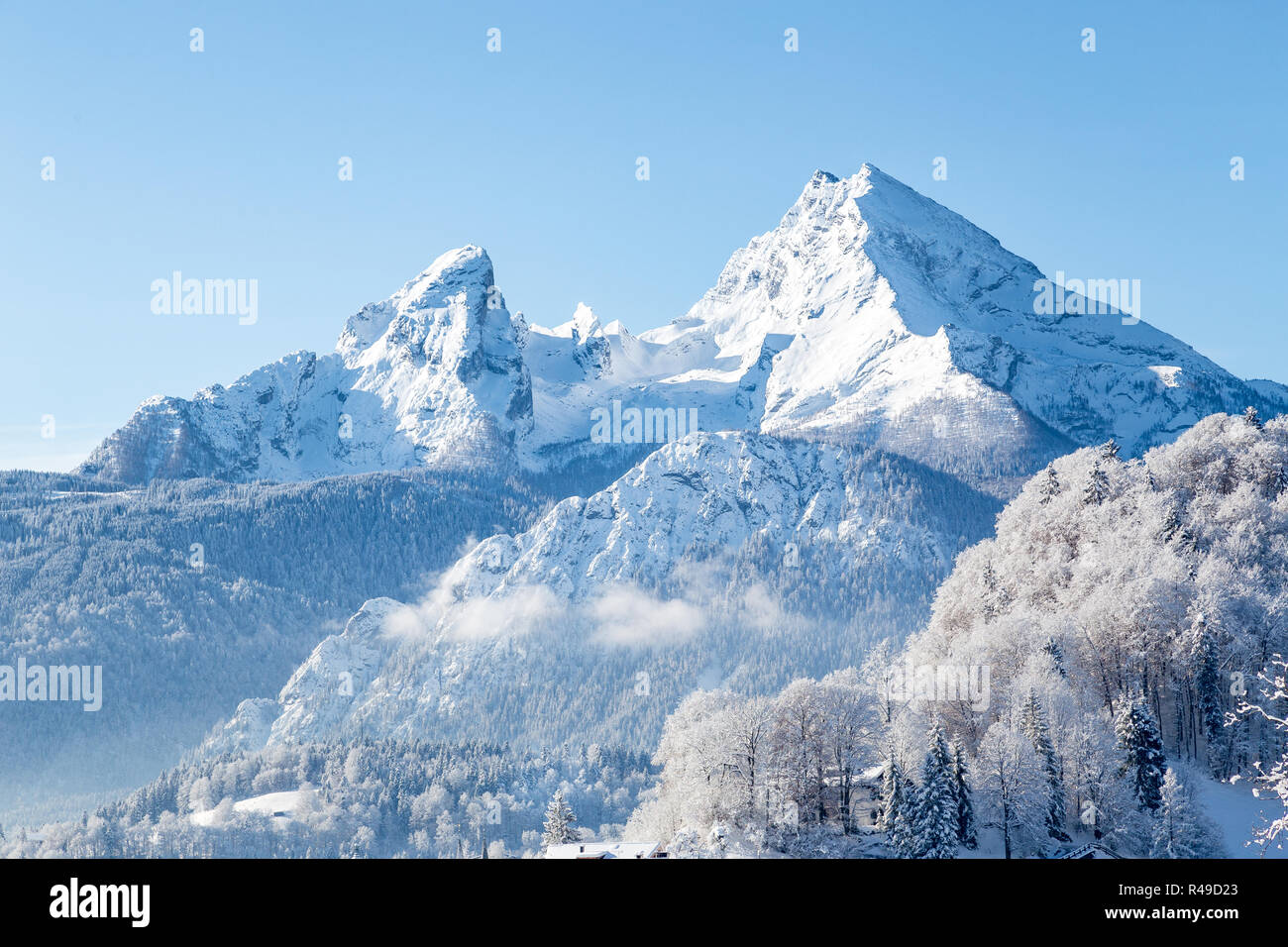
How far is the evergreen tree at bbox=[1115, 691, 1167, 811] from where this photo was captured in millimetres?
87875

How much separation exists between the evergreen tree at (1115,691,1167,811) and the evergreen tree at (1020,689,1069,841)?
5211 millimetres

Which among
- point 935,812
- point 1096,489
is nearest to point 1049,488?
point 1096,489

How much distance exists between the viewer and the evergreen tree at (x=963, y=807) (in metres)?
A: 86.6

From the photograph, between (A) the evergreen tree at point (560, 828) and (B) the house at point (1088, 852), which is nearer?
(B) the house at point (1088, 852)

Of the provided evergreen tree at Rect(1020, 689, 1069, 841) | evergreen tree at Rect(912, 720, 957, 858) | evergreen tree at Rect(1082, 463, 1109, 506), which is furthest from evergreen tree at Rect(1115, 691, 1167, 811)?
evergreen tree at Rect(1082, 463, 1109, 506)

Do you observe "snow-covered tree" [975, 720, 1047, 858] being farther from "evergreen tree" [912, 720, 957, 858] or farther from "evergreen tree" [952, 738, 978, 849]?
"evergreen tree" [912, 720, 957, 858]

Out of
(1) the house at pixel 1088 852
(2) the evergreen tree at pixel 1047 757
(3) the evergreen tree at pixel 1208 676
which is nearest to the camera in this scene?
(1) the house at pixel 1088 852

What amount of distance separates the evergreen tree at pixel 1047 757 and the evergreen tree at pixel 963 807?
5.30m

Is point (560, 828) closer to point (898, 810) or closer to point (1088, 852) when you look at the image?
point (898, 810)

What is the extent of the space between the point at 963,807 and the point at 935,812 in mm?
4871

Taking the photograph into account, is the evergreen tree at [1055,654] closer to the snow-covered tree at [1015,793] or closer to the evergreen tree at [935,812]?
the snow-covered tree at [1015,793]

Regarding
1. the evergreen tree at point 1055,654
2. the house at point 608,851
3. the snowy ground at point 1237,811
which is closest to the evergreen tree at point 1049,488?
the evergreen tree at point 1055,654
